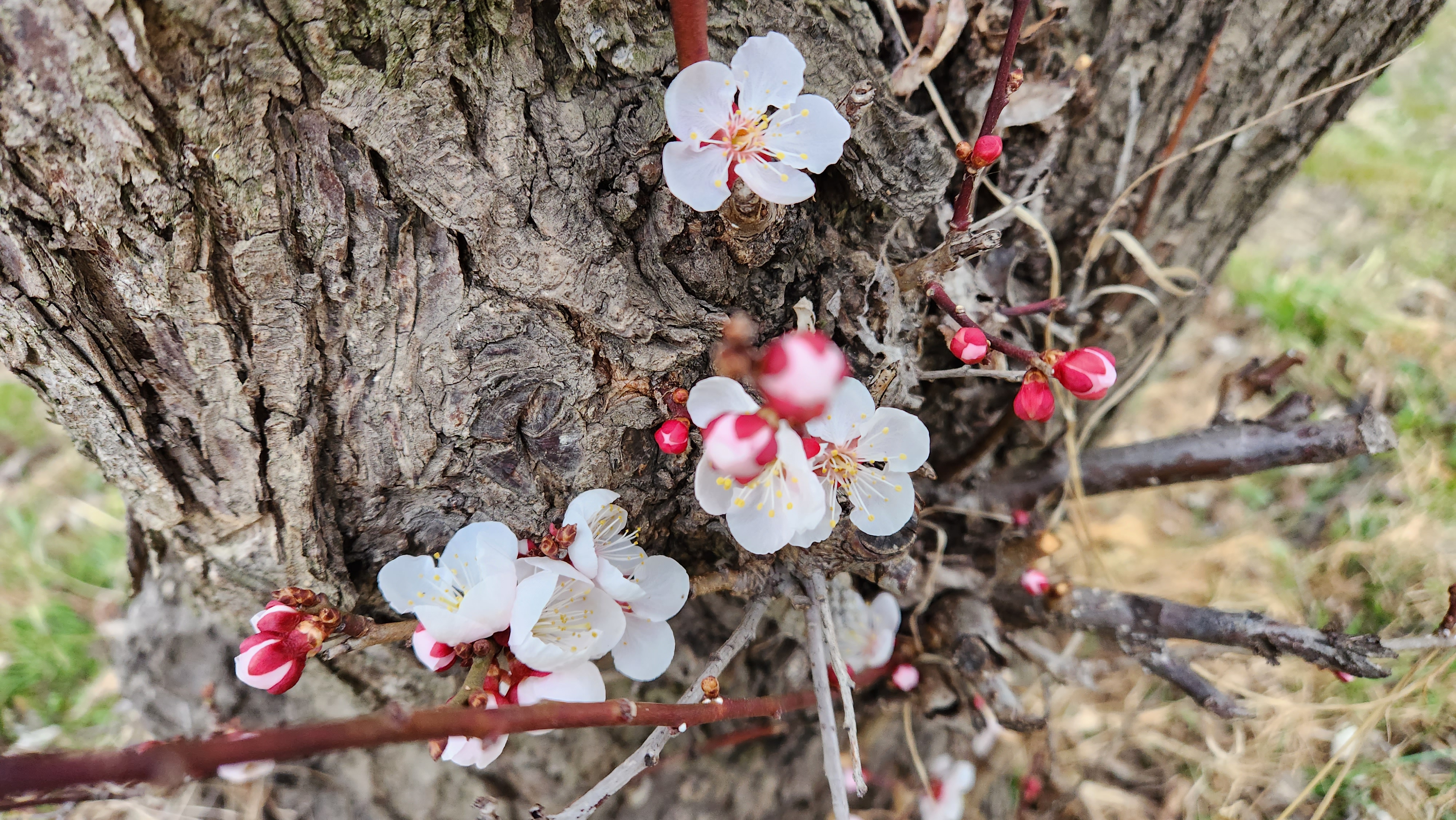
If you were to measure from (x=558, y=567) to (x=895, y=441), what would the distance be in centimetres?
53

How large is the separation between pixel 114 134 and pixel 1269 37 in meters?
1.84

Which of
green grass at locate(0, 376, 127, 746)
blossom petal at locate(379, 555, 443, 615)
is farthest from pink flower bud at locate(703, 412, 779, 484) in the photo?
green grass at locate(0, 376, 127, 746)

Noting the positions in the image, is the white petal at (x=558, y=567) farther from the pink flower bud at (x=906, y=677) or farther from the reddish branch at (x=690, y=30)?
the pink flower bud at (x=906, y=677)

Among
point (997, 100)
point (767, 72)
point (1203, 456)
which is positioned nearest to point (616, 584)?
point (767, 72)

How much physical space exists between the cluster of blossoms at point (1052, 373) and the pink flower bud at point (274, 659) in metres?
1.02

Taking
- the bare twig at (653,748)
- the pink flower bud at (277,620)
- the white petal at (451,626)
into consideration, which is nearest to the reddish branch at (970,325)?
the bare twig at (653,748)

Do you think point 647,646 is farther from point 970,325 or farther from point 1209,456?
point 1209,456

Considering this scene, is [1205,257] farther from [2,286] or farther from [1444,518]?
[2,286]

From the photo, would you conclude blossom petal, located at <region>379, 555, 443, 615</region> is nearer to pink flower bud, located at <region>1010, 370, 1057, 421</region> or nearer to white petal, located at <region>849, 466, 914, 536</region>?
white petal, located at <region>849, 466, 914, 536</region>

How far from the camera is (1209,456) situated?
1.70 meters

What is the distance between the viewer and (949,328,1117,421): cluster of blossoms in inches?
41.7

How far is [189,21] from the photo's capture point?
914mm

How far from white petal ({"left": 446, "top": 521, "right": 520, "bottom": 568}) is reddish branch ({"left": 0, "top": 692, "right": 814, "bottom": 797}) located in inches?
10.2

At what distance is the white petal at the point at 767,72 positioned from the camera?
42.0 inches
